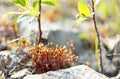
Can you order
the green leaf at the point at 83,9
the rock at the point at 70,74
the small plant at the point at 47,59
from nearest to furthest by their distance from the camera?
the rock at the point at 70,74 < the small plant at the point at 47,59 < the green leaf at the point at 83,9

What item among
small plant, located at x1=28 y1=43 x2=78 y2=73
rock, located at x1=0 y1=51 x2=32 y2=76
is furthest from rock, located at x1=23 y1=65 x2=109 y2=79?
rock, located at x1=0 y1=51 x2=32 y2=76

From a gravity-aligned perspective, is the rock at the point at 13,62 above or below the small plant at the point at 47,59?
below

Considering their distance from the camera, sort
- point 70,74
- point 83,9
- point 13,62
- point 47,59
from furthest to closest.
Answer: point 13,62, point 83,9, point 47,59, point 70,74

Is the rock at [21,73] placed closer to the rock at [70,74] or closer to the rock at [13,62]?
the rock at [13,62]

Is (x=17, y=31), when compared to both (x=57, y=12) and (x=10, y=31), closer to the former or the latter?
(x=10, y=31)

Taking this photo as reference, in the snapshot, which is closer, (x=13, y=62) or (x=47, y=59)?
(x=47, y=59)

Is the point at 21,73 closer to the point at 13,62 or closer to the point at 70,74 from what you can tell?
the point at 13,62

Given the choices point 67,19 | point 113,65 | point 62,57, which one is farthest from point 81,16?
point 67,19

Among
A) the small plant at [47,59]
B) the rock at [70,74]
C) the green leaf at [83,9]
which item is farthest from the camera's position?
the green leaf at [83,9]

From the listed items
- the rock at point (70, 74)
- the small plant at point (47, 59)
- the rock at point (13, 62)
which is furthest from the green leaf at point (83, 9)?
the rock at point (13, 62)

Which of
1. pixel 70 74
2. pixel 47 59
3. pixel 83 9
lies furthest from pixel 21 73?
pixel 83 9

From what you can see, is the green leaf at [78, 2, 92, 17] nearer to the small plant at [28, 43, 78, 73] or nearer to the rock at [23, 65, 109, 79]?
the small plant at [28, 43, 78, 73]
